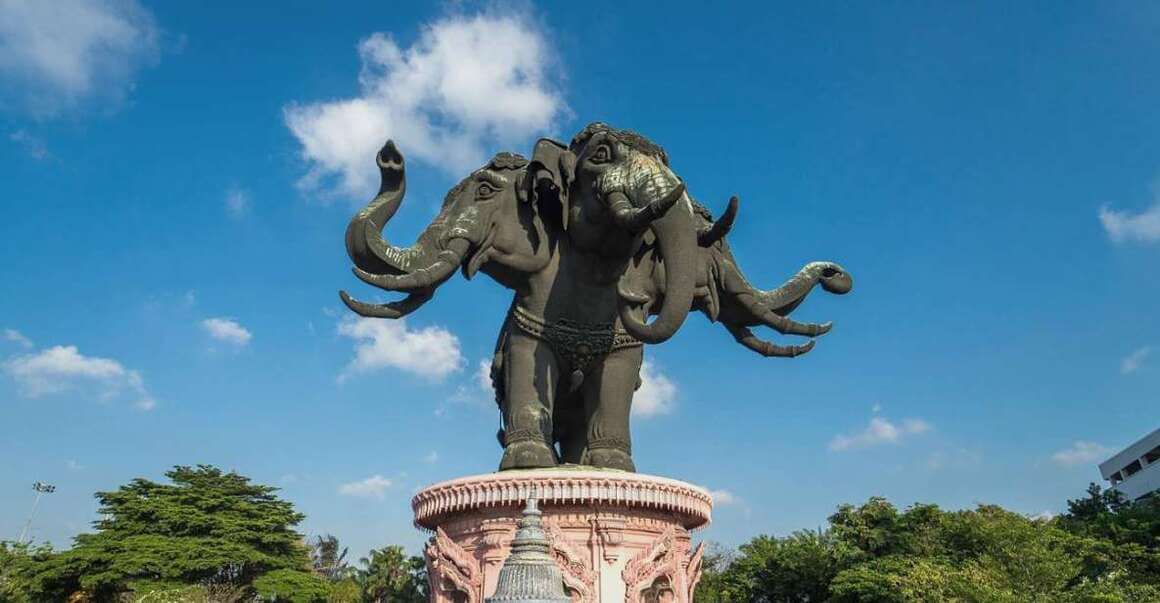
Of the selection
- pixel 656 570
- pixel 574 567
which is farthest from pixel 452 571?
pixel 656 570

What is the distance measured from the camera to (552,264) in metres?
7.70

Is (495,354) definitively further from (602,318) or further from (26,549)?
(26,549)

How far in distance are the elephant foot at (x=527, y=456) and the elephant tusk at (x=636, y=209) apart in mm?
1949

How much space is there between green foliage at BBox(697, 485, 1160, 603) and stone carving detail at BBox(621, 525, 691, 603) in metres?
14.2

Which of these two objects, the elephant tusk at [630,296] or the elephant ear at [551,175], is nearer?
the elephant tusk at [630,296]

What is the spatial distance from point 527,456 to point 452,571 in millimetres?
1072

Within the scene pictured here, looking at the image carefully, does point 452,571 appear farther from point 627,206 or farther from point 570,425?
point 627,206

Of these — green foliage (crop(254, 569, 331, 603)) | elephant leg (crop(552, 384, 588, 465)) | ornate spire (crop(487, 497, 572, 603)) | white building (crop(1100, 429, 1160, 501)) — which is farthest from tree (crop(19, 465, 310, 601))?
white building (crop(1100, 429, 1160, 501))

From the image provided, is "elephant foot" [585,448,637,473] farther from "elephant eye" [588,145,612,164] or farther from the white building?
the white building

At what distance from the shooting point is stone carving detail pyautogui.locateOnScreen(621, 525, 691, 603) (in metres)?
6.50

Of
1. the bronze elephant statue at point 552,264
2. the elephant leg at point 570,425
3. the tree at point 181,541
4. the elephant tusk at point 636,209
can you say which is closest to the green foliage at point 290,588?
the tree at point 181,541

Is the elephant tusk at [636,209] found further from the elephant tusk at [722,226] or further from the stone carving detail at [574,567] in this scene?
the stone carving detail at [574,567]

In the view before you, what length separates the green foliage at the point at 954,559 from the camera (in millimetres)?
20984

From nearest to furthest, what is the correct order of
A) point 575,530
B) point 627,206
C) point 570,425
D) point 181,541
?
point 575,530 < point 627,206 < point 570,425 < point 181,541
